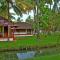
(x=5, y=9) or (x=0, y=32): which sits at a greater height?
(x=5, y=9)

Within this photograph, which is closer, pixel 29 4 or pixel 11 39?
pixel 11 39

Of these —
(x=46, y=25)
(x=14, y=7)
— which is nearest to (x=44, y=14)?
(x=46, y=25)

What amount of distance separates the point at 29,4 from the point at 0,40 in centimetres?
1343

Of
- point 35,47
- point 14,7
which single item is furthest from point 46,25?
point 35,47

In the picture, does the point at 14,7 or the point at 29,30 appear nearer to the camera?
the point at 14,7

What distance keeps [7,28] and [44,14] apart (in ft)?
41.3

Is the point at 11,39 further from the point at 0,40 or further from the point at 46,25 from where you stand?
the point at 46,25

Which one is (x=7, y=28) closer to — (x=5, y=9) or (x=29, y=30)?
(x=5, y=9)

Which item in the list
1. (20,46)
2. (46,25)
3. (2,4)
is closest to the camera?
(20,46)

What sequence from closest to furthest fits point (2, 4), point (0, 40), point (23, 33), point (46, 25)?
point (0, 40), point (2, 4), point (46, 25), point (23, 33)

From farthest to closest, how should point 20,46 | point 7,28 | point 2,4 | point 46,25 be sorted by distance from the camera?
1. point 46,25
2. point 2,4
3. point 7,28
4. point 20,46

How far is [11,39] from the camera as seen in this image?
4153cm

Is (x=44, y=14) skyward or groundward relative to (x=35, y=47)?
skyward

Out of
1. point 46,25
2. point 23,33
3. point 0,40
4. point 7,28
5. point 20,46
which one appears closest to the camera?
point 20,46
